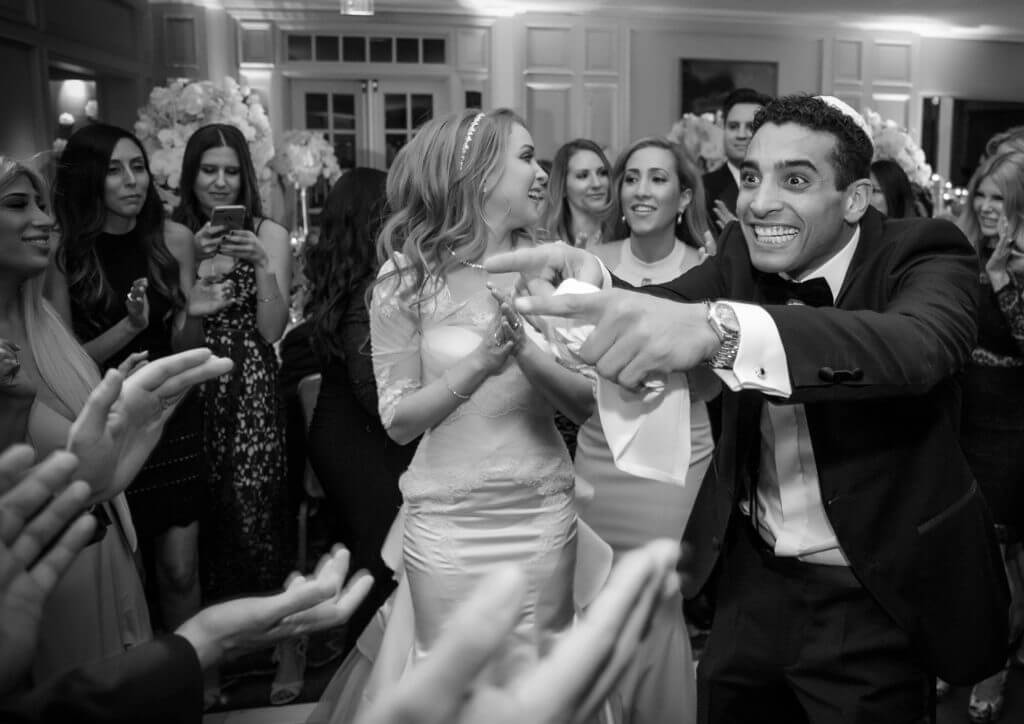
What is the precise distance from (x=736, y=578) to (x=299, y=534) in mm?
2428

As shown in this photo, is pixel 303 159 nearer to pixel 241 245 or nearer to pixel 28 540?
pixel 241 245

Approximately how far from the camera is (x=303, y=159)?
16.5ft

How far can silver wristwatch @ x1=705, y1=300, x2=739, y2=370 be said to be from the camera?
3.71 feet

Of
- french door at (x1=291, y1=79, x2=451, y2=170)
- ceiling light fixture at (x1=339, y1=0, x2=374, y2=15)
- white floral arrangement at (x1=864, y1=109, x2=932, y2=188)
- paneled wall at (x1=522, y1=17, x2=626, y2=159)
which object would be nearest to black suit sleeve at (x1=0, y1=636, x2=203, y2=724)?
ceiling light fixture at (x1=339, y1=0, x2=374, y2=15)

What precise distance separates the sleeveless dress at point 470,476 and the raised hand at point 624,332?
97cm

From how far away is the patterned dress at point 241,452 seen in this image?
2.96 metres

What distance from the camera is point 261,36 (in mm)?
8820

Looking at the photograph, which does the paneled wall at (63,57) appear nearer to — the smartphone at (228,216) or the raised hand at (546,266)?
the smartphone at (228,216)

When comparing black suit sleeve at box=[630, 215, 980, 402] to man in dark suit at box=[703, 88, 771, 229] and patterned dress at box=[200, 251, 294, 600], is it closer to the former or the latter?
patterned dress at box=[200, 251, 294, 600]

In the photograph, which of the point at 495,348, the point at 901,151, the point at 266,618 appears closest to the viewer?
the point at 266,618

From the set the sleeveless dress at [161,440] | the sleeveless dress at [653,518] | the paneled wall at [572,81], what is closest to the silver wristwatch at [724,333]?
the sleeveless dress at [653,518]

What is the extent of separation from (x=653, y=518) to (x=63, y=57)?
549cm

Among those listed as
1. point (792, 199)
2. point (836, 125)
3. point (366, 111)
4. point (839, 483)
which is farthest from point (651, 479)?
point (366, 111)

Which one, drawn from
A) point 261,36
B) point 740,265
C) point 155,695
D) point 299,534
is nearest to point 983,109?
point 261,36
